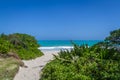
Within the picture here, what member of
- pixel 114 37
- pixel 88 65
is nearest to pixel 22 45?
pixel 114 37

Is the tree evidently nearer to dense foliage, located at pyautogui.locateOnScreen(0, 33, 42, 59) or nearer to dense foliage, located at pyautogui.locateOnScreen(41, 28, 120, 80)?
dense foliage, located at pyautogui.locateOnScreen(41, 28, 120, 80)

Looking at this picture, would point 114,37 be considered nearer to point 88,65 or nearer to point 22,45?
point 88,65

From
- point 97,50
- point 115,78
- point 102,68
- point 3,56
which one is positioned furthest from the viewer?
point 3,56

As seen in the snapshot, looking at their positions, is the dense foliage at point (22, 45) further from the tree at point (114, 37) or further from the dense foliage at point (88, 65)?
the tree at point (114, 37)

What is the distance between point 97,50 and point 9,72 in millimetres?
3829

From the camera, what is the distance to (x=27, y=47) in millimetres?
22688

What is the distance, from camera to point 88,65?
13.0 metres

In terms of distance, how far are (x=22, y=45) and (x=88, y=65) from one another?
10.1 metres

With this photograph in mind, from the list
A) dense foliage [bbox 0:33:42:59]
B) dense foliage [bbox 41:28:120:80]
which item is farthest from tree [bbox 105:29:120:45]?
dense foliage [bbox 0:33:42:59]

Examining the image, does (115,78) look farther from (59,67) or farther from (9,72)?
(9,72)

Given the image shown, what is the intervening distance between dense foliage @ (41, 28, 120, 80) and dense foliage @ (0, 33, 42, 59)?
5377 mm

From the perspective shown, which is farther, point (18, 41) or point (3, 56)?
point (18, 41)

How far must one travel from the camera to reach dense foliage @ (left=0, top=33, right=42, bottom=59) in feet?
67.1

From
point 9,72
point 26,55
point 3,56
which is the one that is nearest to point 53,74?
point 9,72
